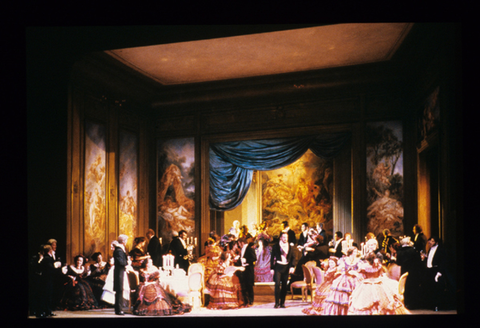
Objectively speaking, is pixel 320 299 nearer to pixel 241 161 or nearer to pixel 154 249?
pixel 154 249

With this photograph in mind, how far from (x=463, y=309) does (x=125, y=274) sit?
16.8 ft

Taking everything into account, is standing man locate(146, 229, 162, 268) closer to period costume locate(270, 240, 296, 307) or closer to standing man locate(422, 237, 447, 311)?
period costume locate(270, 240, 296, 307)

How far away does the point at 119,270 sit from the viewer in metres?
7.20

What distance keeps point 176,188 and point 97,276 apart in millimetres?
3178

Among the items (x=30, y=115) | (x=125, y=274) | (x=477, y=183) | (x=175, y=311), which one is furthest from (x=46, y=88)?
(x=477, y=183)

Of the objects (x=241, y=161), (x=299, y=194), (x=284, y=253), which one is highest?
(x=241, y=161)

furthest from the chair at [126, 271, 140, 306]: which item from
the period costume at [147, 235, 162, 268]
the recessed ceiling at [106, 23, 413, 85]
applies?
the recessed ceiling at [106, 23, 413, 85]

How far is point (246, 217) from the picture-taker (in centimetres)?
1249

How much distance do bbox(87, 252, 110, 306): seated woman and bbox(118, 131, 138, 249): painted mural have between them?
5.12ft

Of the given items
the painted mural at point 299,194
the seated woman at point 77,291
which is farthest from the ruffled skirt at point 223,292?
the painted mural at point 299,194

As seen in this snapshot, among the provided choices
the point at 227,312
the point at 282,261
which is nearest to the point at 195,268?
the point at 227,312

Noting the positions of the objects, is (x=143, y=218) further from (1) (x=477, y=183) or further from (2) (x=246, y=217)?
(1) (x=477, y=183)

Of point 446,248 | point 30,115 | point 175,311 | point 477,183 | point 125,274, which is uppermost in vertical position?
point 30,115

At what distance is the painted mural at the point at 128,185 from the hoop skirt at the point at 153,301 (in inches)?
105
